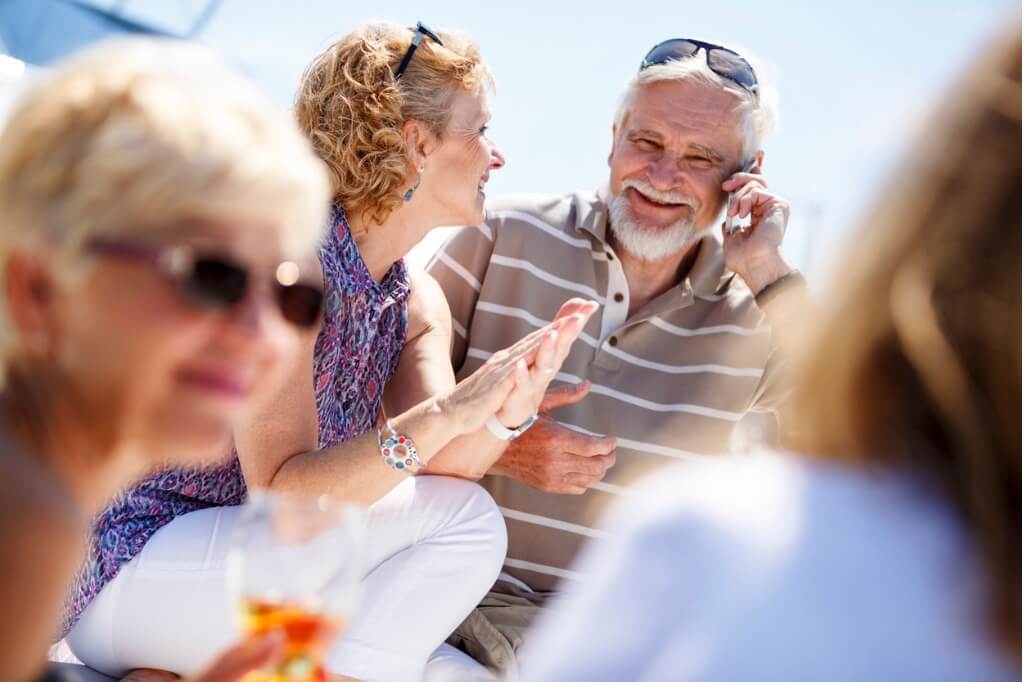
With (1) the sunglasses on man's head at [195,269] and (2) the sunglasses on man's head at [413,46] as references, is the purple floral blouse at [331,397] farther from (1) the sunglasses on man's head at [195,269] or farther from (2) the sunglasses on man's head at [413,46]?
(1) the sunglasses on man's head at [195,269]

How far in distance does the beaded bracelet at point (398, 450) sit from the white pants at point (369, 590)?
15 centimetres

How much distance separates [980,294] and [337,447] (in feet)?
6.58

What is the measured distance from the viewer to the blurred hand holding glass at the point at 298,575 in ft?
4.71

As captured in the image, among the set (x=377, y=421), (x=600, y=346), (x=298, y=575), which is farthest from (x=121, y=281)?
(x=600, y=346)

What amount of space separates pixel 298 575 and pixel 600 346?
7.50ft

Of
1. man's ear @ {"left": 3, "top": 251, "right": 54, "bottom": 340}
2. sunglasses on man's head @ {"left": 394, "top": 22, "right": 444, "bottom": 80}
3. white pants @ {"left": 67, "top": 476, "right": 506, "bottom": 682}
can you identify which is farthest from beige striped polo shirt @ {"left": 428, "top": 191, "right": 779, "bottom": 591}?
man's ear @ {"left": 3, "top": 251, "right": 54, "bottom": 340}

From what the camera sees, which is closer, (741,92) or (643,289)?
(643,289)

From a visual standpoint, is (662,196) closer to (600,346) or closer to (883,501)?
(600,346)

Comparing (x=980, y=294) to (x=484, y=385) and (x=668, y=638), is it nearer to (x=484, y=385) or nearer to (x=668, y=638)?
(x=668, y=638)

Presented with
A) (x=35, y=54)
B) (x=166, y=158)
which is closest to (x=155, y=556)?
(x=166, y=158)

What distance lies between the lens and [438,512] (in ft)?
9.37

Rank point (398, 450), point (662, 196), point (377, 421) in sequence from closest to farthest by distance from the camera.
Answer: point (398, 450) < point (377, 421) < point (662, 196)

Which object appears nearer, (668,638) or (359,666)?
(668,638)

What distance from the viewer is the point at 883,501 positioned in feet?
3.14
